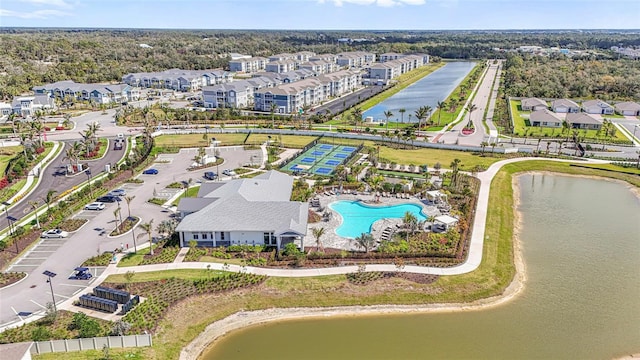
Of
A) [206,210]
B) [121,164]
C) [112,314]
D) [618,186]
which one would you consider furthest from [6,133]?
[618,186]

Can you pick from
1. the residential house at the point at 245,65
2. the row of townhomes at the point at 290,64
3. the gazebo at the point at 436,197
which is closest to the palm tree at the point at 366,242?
the gazebo at the point at 436,197

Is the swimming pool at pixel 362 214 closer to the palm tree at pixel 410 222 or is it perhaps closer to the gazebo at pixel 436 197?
the gazebo at pixel 436 197

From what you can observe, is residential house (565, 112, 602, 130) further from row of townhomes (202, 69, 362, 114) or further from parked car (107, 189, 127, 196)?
parked car (107, 189, 127, 196)

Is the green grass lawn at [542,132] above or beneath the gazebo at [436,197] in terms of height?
above

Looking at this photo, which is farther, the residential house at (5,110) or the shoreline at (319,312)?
the residential house at (5,110)

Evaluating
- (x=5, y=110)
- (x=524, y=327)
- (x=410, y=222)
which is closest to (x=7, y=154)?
(x=5, y=110)

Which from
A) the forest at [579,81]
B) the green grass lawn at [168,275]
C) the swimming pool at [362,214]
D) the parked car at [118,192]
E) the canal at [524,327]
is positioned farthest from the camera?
the forest at [579,81]
